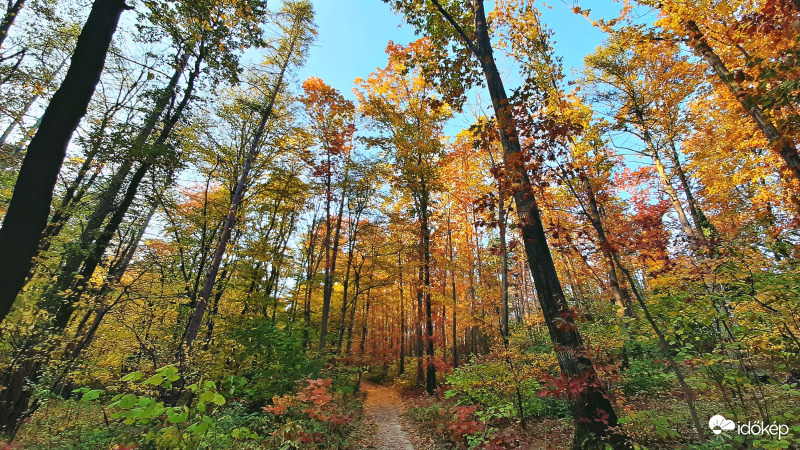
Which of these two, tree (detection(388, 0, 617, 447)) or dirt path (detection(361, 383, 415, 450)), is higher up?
tree (detection(388, 0, 617, 447))

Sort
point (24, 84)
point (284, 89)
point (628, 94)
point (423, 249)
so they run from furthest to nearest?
point (423, 249)
point (628, 94)
point (284, 89)
point (24, 84)

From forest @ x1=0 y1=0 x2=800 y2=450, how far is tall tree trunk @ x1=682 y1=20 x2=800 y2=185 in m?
0.05

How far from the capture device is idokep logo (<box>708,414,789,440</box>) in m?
2.97

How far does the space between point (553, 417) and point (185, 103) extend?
45.8ft

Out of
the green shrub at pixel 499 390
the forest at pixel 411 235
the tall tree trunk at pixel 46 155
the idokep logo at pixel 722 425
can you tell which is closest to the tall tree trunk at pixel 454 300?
the forest at pixel 411 235

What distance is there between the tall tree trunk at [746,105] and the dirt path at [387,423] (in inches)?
384

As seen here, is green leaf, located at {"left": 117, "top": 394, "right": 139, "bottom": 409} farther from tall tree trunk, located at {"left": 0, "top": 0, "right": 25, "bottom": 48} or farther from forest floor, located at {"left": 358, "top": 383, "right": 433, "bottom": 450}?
tall tree trunk, located at {"left": 0, "top": 0, "right": 25, "bottom": 48}

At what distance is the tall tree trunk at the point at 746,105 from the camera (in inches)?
211

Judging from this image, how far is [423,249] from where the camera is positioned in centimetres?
1267

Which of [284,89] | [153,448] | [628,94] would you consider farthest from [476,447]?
[628,94]

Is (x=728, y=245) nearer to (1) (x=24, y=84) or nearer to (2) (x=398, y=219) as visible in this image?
(2) (x=398, y=219)

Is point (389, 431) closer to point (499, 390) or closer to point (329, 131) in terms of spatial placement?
point (499, 390)

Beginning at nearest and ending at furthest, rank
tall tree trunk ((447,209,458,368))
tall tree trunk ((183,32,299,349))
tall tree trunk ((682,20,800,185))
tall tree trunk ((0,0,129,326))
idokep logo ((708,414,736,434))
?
tall tree trunk ((0,0,129,326)) → idokep logo ((708,414,736,434)) → tall tree trunk ((682,20,800,185)) → tall tree trunk ((183,32,299,349)) → tall tree trunk ((447,209,458,368))

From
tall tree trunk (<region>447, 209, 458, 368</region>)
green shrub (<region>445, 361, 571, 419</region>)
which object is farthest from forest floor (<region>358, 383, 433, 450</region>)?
tall tree trunk (<region>447, 209, 458, 368</region>)
